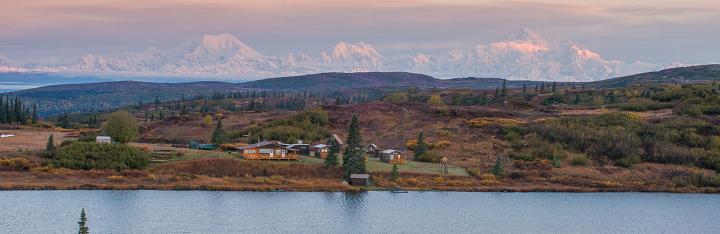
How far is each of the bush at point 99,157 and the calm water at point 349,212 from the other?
451 inches

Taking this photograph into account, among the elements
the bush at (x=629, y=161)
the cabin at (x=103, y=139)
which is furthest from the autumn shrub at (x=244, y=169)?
the bush at (x=629, y=161)

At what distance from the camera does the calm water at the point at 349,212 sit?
212ft

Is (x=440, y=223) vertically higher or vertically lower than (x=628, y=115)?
lower

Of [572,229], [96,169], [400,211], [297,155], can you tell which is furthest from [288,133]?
[572,229]

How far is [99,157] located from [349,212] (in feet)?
105

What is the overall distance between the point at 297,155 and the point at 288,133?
57.6 feet

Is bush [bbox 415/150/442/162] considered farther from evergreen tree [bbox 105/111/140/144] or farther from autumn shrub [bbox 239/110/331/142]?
evergreen tree [bbox 105/111/140/144]

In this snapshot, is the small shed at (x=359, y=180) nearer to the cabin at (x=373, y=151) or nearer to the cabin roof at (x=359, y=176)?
the cabin roof at (x=359, y=176)

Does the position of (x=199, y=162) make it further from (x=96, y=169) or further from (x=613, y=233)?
(x=613, y=233)

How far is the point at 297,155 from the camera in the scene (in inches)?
4043

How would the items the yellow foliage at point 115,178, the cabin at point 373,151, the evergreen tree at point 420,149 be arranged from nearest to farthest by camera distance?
the yellow foliage at point 115,178 < the evergreen tree at point 420,149 < the cabin at point 373,151

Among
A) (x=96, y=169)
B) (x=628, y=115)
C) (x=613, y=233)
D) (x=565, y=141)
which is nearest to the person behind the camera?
(x=613, y=233)

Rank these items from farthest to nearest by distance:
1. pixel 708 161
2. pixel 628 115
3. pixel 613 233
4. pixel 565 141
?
pixel 628 115 < pixel 565 141 < pixel 708 161 < pixel 613 233

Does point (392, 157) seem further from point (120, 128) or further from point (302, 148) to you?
point (120, 128)
